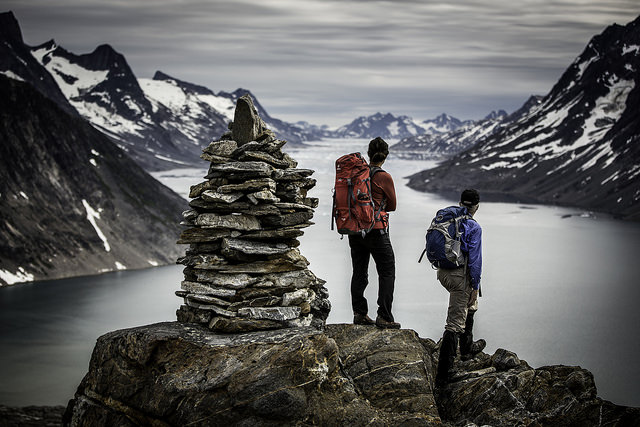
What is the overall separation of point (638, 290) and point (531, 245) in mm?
37077

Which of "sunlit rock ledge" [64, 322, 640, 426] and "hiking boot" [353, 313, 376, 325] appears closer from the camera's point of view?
"sunlit rock ledge" [64, 322, 640, 426]

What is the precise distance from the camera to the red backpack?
14.4 metres

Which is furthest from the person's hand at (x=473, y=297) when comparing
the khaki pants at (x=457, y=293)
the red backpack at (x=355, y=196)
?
the red backpack at (x=355, y=196)

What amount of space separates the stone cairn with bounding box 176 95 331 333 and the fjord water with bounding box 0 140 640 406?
4024 cm

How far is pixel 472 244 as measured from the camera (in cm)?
1353

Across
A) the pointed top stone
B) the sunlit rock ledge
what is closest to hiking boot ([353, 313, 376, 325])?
the sunlit rock ledge

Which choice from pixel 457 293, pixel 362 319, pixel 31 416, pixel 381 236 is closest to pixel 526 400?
pixel 457 293

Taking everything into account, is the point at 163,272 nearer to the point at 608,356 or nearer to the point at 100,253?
the point at 100,253

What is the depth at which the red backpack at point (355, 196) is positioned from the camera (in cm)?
1441

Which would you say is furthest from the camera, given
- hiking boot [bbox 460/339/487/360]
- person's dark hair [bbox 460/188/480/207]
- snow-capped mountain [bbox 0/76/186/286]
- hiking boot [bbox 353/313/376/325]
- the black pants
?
snow-capped mountain [bbox 0/76/186/286]

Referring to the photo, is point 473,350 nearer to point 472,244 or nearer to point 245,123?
point 472,244

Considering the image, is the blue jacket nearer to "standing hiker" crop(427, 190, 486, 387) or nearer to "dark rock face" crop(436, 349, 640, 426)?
"standing hiker" crop(427, 190, 486, 387)

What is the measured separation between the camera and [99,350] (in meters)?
13.8

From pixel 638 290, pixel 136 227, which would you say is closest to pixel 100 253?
pixel 136 227
